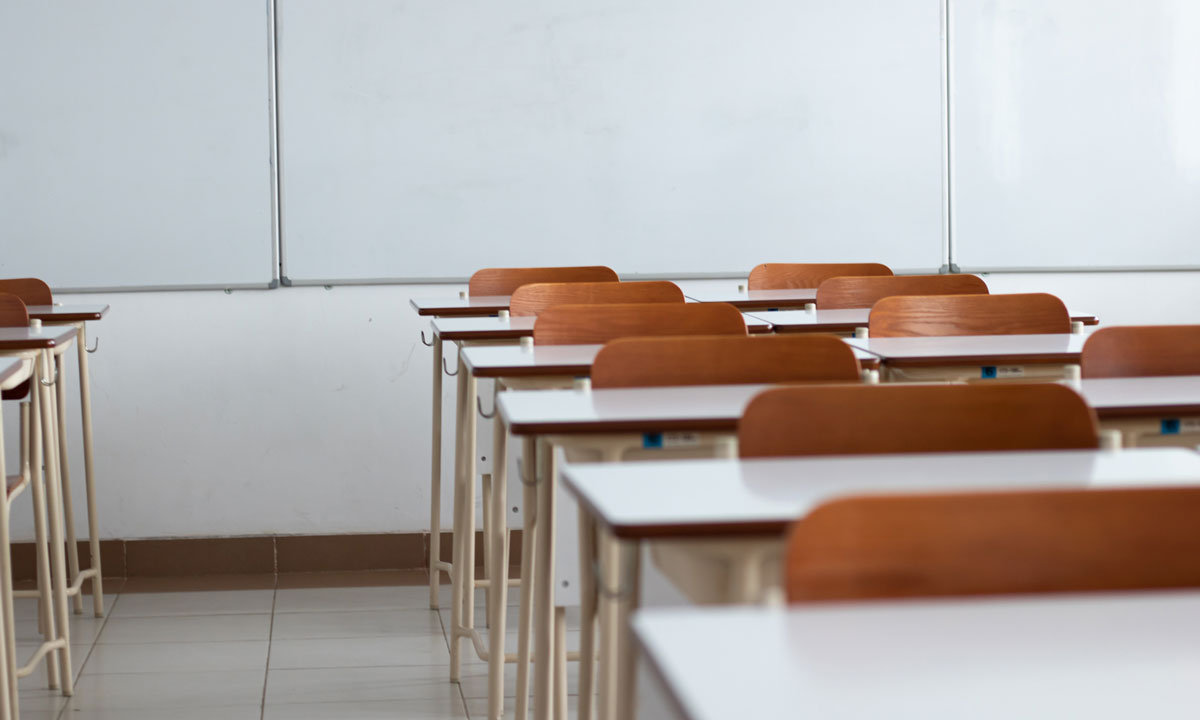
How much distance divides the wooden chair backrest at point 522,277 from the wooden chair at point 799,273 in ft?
1.65

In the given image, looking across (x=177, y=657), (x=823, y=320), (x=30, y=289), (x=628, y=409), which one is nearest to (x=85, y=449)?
(x=30, y=289)

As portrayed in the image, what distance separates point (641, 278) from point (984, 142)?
129 cm

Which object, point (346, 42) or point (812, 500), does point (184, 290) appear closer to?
point (346, 42)

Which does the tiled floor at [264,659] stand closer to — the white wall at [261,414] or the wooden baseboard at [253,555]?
the wooden baseboard at [253,555]

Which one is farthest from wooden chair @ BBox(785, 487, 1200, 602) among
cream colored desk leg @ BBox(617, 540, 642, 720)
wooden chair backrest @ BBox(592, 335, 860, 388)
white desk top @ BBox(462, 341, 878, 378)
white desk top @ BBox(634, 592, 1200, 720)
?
white desk top @ BBox(462, 341, 878, 378)

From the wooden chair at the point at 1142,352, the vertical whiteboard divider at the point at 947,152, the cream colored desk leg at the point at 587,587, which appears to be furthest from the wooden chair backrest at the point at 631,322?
the vertical whiteboard divider at the point at 947,152

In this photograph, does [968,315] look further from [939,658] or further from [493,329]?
[939,658]

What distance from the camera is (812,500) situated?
4.63 ft

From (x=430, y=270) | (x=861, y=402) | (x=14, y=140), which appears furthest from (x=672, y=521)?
(x=14, y=140)

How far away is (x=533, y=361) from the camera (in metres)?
2.62

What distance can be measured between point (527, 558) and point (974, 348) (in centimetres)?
97

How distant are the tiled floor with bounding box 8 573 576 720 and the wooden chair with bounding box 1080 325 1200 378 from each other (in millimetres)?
1570

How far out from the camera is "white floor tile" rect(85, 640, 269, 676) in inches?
141

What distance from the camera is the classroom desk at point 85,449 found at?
149 inches
